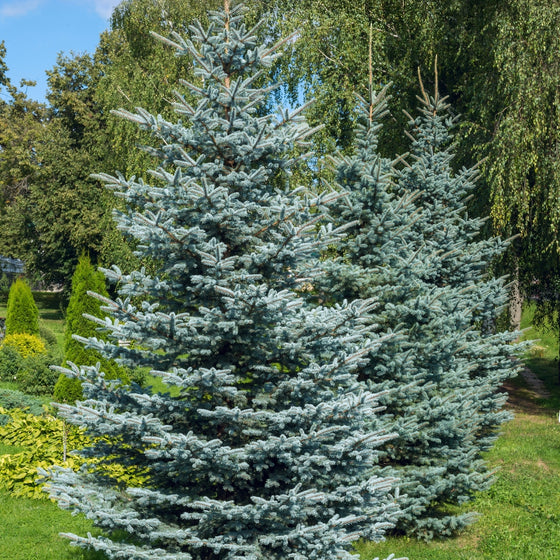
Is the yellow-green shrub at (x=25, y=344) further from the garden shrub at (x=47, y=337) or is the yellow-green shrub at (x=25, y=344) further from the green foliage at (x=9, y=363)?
the garden shrub at (x=47, y=337)

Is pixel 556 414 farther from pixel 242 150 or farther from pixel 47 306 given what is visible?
pixel 47 306

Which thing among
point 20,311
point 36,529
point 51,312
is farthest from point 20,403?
point 51,312

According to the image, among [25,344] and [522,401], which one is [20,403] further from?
[522,401]

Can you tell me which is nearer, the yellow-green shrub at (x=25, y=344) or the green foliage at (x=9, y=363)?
the green foliage at (x=9, y=363)

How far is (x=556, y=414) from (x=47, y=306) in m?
29.4

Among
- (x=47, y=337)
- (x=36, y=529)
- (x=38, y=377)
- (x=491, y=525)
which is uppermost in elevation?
(x=47, y=337)

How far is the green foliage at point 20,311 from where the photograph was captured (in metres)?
18.0

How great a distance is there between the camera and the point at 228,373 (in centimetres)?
500

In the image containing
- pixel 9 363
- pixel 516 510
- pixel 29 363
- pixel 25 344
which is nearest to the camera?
pixel 516 510

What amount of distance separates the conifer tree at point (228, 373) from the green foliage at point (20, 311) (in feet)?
46.1

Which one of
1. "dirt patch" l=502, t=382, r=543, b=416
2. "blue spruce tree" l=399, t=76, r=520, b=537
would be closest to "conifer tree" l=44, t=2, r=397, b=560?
"blue spruce tree" l=399, t=76, r=520, b=537

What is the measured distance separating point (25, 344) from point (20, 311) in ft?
3.68

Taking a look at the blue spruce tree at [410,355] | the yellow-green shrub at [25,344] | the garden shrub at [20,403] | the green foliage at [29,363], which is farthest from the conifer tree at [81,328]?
the blue spruce tree at [410,355]

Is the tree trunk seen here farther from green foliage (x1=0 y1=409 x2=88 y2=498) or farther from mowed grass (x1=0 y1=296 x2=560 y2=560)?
green foliage (x1=0 y1=409 x2=88 y2=498)
